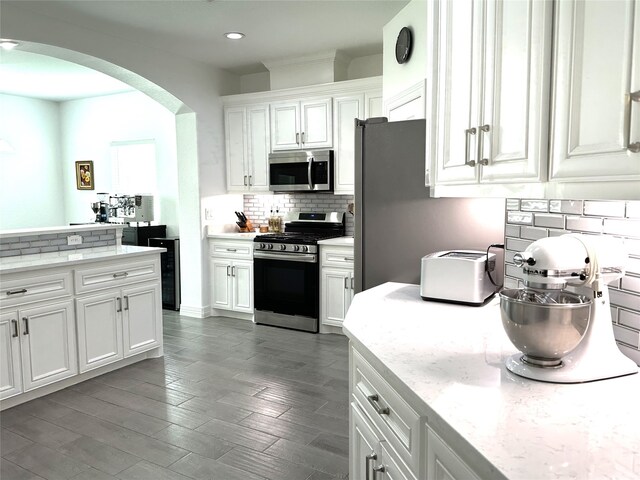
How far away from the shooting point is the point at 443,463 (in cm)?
105

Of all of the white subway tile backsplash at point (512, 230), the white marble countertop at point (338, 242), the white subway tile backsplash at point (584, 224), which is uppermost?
the white subway tile backsplash at point (584, 224)

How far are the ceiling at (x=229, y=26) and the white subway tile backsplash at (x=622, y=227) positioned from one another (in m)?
2.78

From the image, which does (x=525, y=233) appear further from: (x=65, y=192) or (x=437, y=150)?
(x=65, y=192)

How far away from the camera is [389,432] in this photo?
1357 mm

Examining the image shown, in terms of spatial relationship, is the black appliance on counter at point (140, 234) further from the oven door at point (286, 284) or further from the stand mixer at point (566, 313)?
the stand mixer at point (566, 313)

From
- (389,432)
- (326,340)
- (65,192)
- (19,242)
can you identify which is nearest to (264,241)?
(326,340)

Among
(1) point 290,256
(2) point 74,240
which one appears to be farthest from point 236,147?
(2) point 74,240

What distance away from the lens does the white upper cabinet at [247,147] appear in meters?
5.32

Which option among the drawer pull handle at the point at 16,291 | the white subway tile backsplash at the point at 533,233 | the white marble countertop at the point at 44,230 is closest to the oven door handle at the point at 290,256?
the white marble countertop at the point at 44,230

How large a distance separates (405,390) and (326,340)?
342 cm

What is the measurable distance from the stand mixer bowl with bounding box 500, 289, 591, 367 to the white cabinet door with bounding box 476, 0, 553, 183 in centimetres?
31

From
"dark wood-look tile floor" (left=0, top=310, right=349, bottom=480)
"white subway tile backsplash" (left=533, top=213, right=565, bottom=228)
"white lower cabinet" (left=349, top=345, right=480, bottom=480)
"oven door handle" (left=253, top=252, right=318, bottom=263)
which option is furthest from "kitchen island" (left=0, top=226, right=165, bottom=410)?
"white subway tile backsplash" (left=533, top=213, right=565, bottom=228)

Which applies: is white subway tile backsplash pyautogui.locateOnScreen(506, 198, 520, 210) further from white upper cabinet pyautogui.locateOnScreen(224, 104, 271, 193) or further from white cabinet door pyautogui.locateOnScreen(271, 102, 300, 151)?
white upper cabinet pyautogui.locateOnScreen(224, 104, 271, 193)

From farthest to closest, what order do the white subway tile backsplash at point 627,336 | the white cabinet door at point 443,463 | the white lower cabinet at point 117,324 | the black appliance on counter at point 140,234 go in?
the black appliance on counter at point 140,234, the white lower cabinet at point 117,324, the white subway tile backsplash at point 627,336, the white cabinet door at point 443,463
